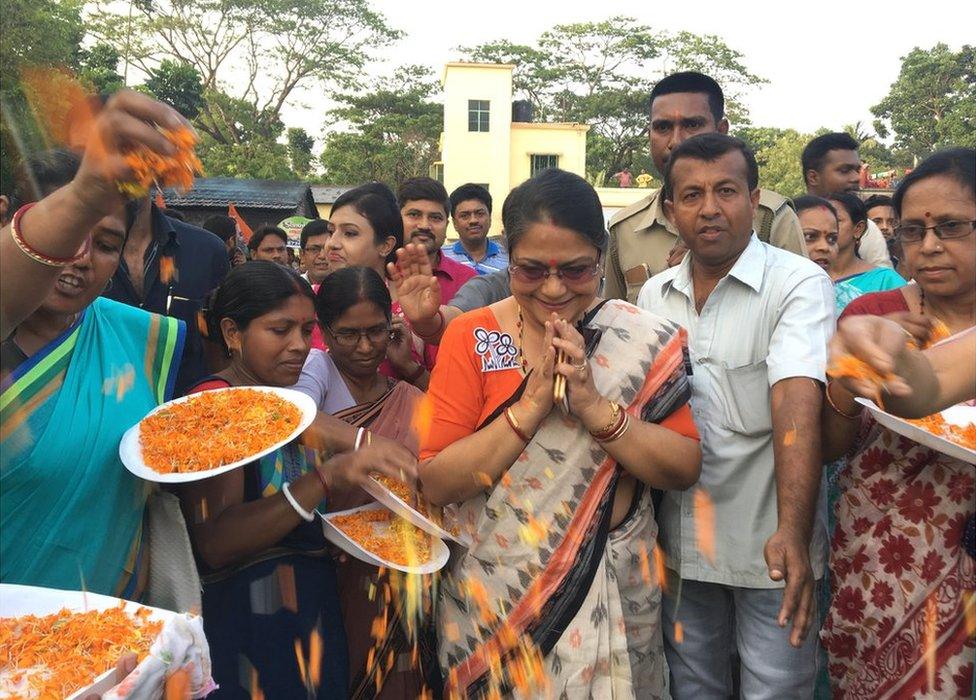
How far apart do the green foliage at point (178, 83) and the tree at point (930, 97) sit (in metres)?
28.4

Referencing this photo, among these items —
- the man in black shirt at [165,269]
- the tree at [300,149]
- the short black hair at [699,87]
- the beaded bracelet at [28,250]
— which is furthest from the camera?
the tree at [300,149]

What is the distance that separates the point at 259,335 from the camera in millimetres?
3049

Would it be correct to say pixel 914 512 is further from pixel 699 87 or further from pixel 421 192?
pixel 421 192

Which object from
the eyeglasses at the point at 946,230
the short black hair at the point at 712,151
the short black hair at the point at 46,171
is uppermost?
the short black hair at the point at 712,151

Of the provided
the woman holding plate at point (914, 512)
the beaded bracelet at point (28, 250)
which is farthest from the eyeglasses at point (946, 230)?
the beaded bracelet at point (28, 250)

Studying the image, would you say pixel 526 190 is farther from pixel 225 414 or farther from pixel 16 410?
pixel 16 410

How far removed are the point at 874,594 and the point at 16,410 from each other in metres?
2.80

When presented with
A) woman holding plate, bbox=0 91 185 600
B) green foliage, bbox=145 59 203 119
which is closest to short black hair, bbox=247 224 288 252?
woman holding plate, bbox=0 91 185 600

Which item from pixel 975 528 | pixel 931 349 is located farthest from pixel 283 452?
pixel 975 528

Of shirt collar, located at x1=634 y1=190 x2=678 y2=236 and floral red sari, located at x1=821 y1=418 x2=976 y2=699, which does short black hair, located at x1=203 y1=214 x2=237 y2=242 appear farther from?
floral red sari, located at x1=821 y1=418 x2=976 y2=699

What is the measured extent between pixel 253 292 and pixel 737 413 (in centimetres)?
192

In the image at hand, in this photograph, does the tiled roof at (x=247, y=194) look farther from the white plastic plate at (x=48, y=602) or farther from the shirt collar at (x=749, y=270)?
the white plastic plate at (x=48, y=602)

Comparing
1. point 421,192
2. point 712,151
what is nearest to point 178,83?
point 421,192

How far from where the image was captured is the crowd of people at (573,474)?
2.37m
